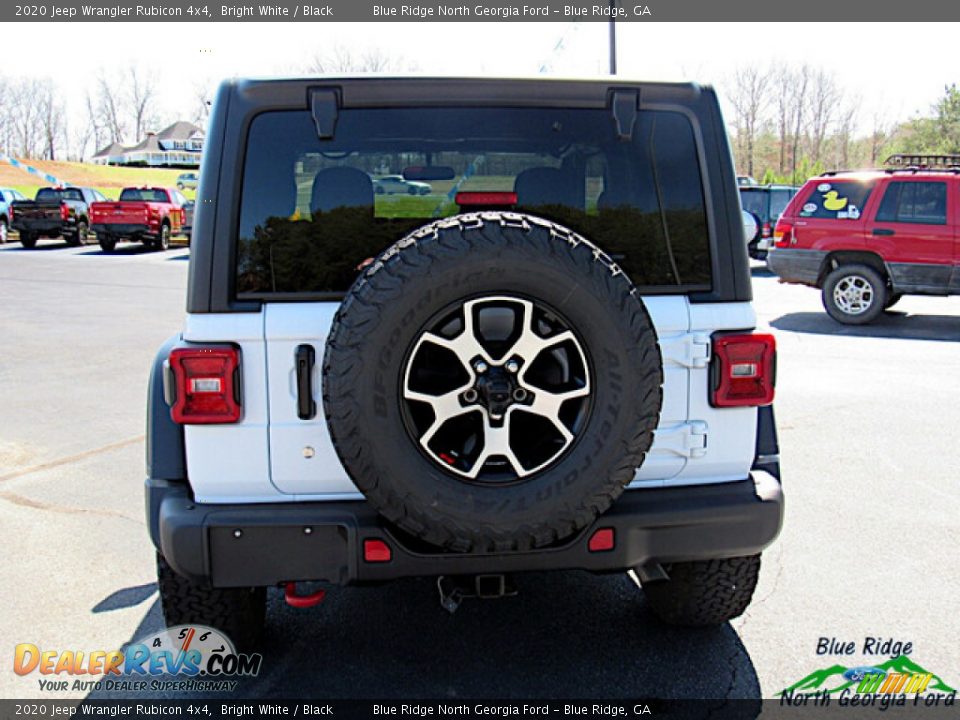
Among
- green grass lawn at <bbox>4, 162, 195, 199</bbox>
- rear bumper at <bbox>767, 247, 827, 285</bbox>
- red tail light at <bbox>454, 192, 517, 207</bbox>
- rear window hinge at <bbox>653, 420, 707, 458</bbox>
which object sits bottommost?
rear window hinge at <bbox>653, 420, 707, 458</bbox>

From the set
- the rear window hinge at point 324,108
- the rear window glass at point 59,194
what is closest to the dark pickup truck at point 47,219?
the rear window glass at point 59,194

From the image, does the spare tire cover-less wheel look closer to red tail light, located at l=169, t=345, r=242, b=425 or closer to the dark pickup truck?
red tail light, located at l=169, t=345, r=242, b=425

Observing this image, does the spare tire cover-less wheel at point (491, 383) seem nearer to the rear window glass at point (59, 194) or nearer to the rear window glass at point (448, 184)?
the rear window glass at point (448, 184)

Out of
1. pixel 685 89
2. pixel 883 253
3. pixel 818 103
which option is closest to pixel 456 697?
pixel 685 89

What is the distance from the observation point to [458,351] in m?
2.49

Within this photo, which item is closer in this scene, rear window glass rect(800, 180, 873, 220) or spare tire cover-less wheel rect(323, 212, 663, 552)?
spare tire cover-less wheel rect(323, 212, 663, 552)

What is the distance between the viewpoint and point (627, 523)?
108 inches

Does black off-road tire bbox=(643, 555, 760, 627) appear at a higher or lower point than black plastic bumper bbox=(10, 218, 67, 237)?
lower

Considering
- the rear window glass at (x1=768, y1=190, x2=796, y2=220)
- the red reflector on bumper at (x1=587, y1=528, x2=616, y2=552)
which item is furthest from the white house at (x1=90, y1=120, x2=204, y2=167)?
the red reflector on bumper at (x1=587, y1=528, x2=616, y2=552)

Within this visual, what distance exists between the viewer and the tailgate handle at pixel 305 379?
2701 millimetres

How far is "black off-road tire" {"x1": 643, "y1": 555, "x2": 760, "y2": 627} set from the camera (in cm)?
325

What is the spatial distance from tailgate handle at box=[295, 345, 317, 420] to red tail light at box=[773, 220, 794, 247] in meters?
10.4

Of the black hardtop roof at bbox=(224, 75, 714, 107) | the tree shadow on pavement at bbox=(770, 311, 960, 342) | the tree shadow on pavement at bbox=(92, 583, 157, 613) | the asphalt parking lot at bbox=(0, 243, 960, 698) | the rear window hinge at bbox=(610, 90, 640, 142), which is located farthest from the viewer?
the tree shadow on pavement at bbox=(770, 311, 960, 342)

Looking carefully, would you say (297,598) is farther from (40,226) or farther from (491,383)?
(40,226)
